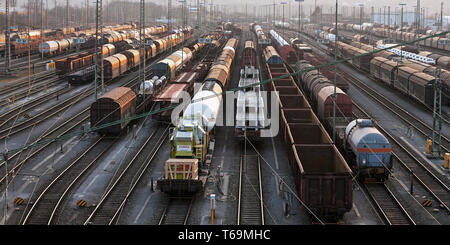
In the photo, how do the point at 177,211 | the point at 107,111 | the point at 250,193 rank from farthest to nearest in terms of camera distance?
the point at 107,111
the point at 250,193
the point at 177,211

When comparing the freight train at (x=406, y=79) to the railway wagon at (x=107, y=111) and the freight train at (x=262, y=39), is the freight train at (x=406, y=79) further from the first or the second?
the railway wagon at (x=107, y=111)

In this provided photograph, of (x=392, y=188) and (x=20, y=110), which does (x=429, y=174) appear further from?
(x=20, y=110)

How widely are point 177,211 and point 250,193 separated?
400cm

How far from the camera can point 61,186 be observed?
22.4 m

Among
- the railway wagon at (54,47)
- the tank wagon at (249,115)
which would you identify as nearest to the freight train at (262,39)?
the railway wagon at (54,47)

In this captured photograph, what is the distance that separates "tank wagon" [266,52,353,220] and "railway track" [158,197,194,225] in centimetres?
490

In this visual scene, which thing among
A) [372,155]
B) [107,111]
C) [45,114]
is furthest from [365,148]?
[45,114]

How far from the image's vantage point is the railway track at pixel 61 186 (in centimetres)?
1862

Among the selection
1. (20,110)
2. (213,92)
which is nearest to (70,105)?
(20,110)

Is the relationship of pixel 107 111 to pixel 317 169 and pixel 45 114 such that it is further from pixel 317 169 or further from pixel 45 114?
pixel 317 169

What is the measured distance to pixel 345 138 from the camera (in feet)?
82.0
